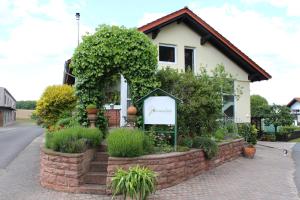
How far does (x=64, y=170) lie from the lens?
7.82m

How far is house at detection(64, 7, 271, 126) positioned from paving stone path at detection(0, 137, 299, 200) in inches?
228

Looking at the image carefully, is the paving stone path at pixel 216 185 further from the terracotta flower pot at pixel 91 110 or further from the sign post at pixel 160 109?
the terracotta flower pot at pixel 91 110

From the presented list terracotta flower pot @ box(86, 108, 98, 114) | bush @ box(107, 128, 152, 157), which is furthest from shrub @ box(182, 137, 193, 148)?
terracotta flower pot @ box(86, 108, 98, 114)

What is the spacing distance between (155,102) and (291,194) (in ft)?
13.7

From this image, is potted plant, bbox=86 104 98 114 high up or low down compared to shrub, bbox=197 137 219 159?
up

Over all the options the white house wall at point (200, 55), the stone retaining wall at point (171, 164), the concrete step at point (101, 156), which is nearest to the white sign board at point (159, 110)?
the stone retaining wall at point (171, 164)

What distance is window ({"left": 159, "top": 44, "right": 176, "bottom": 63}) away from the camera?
56.0 ft

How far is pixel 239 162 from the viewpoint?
12352 mm

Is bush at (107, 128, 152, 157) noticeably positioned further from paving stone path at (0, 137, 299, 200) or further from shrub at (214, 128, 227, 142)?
shrub at (214, 128, 227, 142)

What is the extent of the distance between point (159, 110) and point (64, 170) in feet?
10.2

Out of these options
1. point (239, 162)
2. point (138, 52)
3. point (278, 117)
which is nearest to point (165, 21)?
point (138, 52)

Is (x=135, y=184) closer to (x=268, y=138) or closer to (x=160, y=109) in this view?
(x=160, y=109)

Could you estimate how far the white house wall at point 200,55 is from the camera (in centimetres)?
1719

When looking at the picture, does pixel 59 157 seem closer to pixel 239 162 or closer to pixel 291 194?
pixel 291 194
